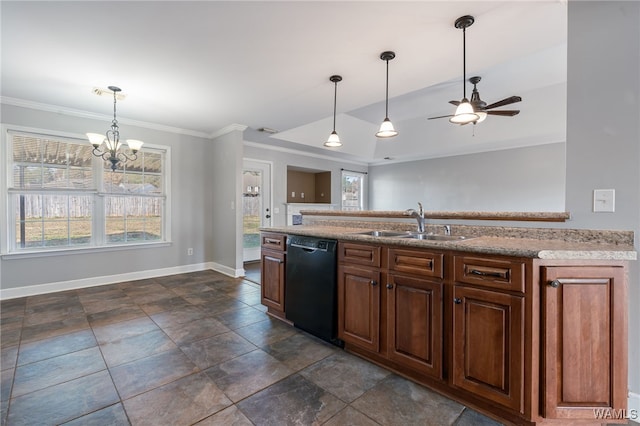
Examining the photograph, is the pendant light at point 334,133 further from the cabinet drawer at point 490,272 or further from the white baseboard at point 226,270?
the white baseboard at point 226,270

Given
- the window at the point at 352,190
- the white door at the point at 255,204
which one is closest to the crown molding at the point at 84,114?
the white door at the point at 255,204

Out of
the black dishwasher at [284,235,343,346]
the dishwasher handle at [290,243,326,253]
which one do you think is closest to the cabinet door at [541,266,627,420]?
the black dishwasher at [284,235,343,346]

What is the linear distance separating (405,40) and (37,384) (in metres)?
3.51

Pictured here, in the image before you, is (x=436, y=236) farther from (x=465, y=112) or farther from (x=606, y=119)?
(x=606, y=119)

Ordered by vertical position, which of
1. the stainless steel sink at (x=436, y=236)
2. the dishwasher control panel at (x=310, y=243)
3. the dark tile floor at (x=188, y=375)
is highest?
the stainless steel sink at (x=436, y=236)

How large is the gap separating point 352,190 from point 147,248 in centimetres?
515

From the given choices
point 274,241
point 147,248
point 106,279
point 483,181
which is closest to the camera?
point 274,241

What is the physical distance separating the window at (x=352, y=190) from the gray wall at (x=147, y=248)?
3717 millimetres

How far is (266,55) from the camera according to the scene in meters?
2.51

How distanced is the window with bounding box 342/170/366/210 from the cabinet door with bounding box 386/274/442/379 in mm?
5814

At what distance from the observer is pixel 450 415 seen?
5.23 ft

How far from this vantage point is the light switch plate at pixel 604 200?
5.41 ft

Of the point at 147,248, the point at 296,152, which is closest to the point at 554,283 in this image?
the point at 147,248

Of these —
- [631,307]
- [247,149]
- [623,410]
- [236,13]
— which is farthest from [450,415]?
[247,149]
